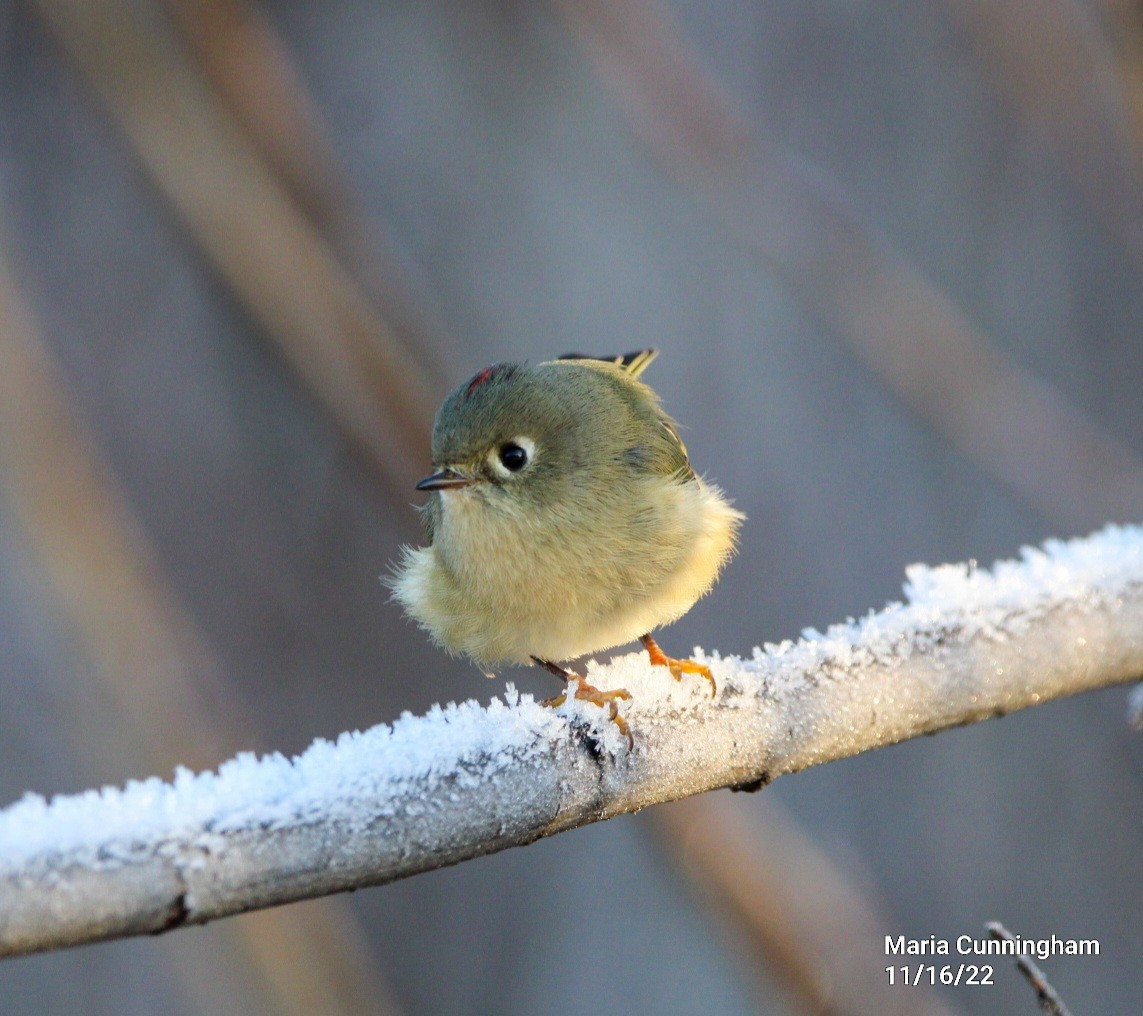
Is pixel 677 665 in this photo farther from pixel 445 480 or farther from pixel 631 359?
pixel 631 359

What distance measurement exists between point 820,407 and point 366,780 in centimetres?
245

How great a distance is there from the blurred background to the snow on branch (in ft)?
4.09

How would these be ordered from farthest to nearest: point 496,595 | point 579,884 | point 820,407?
1. point 820,407
2. point 579,884
3. point 496,595

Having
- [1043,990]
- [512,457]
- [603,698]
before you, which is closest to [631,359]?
[512,457]

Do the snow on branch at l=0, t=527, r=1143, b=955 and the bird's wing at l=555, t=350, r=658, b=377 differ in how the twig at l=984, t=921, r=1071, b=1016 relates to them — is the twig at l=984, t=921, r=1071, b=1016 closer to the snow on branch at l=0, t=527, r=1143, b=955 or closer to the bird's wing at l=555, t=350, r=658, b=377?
the snow on branch at l=0, t=527, r=1143, b=955

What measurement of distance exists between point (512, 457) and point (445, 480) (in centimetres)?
12

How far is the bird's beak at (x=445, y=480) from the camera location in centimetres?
179

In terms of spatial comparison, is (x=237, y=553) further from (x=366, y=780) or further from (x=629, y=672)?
(x=366, y=780)

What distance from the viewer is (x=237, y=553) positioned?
2.98 meters

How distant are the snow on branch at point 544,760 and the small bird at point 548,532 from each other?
128 mm

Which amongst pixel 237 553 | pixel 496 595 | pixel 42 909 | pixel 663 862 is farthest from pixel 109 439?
pixel 42 909

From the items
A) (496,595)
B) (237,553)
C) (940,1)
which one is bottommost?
(496,595)

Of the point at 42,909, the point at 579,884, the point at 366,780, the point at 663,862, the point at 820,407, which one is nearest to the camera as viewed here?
the point at 42,909

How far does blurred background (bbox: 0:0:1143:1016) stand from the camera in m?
2.78
